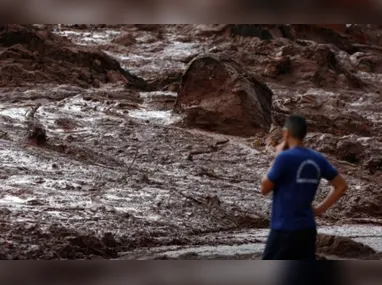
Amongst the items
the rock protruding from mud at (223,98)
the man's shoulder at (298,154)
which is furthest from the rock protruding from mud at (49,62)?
the man's shoulder at (298,154)

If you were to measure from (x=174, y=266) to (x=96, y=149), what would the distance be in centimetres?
453

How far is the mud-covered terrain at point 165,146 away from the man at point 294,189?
217 cm

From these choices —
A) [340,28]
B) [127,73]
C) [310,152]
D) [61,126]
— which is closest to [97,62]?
[127,73]

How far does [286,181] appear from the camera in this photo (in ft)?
15.4

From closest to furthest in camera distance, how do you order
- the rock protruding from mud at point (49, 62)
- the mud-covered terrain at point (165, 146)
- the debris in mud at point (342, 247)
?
the debris in mud at point (342, 247) < the mud-covered terrain at point (165, 146) < the rock protruding from mud at point (49, 62)

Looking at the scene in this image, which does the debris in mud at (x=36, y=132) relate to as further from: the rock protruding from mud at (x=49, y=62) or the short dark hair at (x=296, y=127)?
the short dark hair at (x=296, y=127)

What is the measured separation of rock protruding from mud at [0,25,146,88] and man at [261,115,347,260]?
1051 cm

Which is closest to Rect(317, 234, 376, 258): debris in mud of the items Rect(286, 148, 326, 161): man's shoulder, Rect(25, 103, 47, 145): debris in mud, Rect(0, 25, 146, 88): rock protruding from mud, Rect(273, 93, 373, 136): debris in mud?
Rect(286, 148, 326, 161): man's shoulder

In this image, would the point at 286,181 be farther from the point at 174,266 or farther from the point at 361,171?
the point at 361,171

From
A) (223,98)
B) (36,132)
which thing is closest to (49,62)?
(223,98)

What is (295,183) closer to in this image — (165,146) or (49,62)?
(165,146)

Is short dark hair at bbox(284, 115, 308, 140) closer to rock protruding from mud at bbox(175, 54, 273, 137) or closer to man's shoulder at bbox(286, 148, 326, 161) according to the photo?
man's shoulder at bbox(286, 148, 326, 161)

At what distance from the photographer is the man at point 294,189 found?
4.68 m

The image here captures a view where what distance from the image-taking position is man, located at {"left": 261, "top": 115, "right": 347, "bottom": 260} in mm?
4680
